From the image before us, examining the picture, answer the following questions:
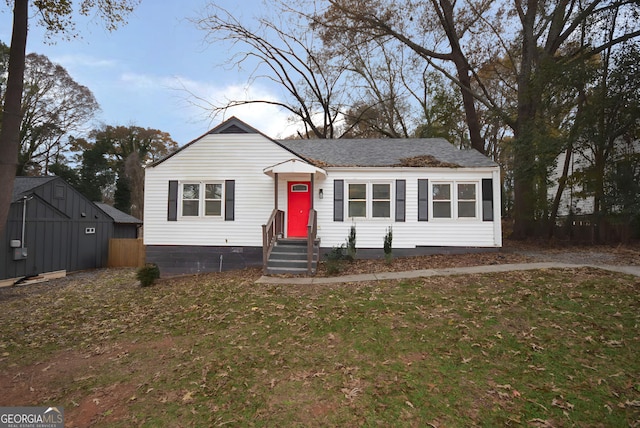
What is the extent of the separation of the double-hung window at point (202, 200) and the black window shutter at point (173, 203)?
0.62 feet

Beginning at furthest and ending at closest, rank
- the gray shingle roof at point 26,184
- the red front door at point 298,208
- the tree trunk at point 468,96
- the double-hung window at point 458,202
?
the tree trunk at point 468,96
the gray shingle roof at point 26,184
the red front door at point 298,208
the double-hung window at point 458,202

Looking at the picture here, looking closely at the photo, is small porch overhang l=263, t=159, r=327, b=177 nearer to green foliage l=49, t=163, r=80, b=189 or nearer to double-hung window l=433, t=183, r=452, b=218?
double-hung window l=433, t=183, r=452, b=218

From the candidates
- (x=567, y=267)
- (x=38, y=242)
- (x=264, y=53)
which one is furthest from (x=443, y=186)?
(x=38, y=242)

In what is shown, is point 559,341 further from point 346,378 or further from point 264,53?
point 264,53

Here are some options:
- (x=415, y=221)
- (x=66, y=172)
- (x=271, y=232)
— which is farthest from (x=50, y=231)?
(x=66, y=172)

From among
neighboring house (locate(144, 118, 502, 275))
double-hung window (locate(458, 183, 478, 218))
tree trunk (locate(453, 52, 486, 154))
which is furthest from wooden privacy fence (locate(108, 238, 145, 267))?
tree trunk (locate(453, 52, 486, 154))

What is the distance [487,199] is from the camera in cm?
1194

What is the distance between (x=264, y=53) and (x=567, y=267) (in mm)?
20755

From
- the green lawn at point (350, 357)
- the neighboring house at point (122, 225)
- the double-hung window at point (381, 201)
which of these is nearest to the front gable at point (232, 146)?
the double-hung window at point (381, 201)

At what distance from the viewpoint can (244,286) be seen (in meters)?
8.76

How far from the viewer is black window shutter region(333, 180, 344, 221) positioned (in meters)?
12.1

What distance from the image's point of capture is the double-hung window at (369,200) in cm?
1217

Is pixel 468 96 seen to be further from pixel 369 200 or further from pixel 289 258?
pixel 289 258

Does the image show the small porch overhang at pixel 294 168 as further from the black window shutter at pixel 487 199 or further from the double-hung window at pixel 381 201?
the black window shutter at pixel 487 199
